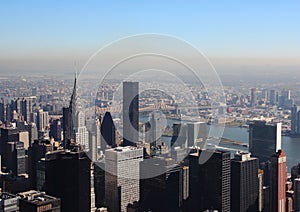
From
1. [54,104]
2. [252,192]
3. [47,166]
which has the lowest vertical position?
[252,192]

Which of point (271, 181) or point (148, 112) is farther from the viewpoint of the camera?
point (271, 181)

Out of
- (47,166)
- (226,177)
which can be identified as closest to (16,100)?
(47,166)

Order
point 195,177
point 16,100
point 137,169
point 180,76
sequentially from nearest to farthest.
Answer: point 180,76 → point 137,169 → point 195,177 → point 16,100

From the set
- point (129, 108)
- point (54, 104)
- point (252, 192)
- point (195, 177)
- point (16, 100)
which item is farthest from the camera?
point (16, 100)

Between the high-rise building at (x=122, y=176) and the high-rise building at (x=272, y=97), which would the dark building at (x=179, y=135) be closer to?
the high-rise building at (x=122, y=176)

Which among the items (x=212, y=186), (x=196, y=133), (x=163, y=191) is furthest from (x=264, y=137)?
(x=196, y=133)

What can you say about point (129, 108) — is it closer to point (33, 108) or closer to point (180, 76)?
point (180, 76)

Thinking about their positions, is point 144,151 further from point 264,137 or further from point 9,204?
point 264,137
